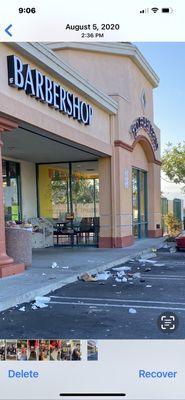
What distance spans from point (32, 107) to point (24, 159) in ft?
15.4

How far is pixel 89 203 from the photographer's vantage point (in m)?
12.0

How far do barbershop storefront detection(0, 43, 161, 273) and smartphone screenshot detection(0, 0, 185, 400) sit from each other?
0.12ft

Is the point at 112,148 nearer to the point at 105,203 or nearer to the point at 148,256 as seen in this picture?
the point at 105,203

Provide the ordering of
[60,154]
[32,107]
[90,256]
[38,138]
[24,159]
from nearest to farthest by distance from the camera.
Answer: [32,107]
[38,138]
[90,256]
[60,154]
[24,159]

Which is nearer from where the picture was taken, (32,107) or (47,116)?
(32,107)

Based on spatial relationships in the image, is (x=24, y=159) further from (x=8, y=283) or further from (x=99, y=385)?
(x=99, y=385)

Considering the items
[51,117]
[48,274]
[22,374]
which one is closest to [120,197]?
[51,117]

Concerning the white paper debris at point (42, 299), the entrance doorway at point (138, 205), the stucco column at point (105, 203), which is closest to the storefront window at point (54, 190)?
the stucco column at point (105, 203)

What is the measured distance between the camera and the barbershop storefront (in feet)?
23.9

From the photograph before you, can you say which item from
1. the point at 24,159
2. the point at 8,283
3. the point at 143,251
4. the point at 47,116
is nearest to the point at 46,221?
the point at 24,159
